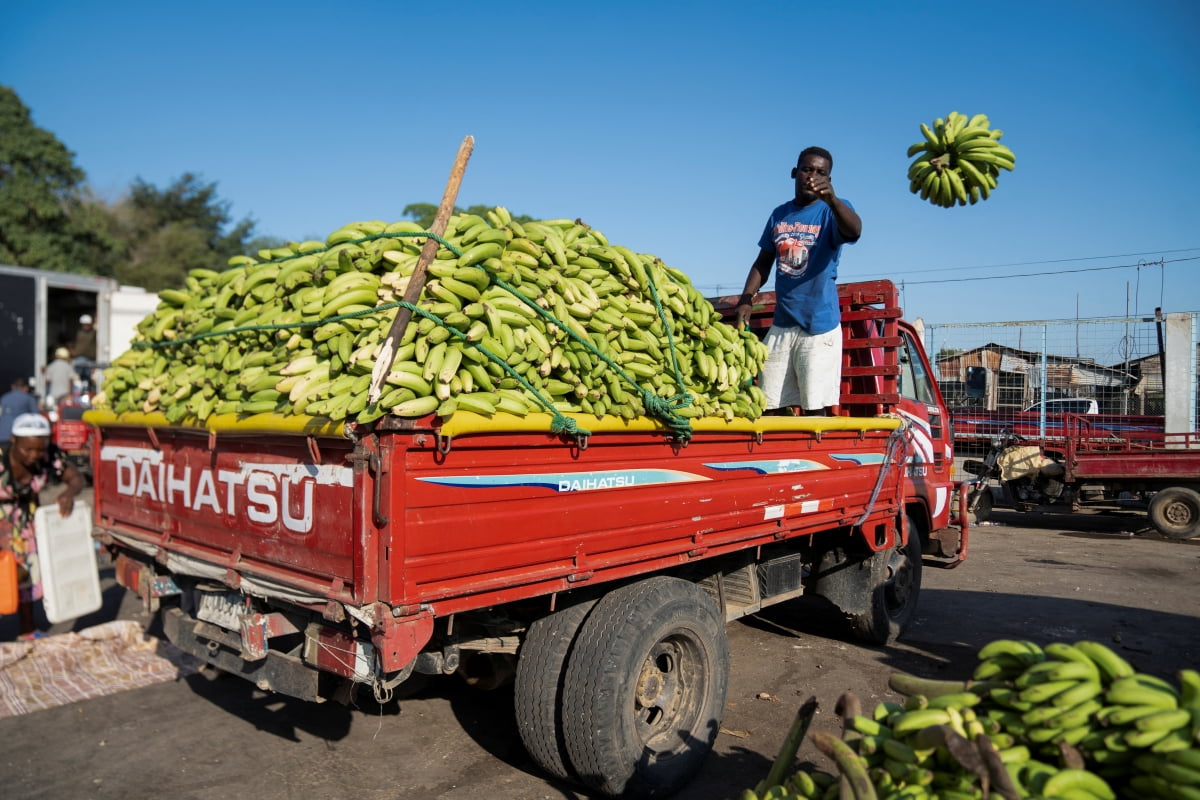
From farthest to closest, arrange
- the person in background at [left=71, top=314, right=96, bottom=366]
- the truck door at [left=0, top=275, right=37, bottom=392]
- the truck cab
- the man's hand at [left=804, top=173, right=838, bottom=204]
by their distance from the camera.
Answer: the person in background at [left=71, top=314, right=96, bottom=366] < the truck door at [left=0, top=275, right=37, bottom=392] < the truck cab < the man's hand at [left=804, top=173, right=838, bottom=204]

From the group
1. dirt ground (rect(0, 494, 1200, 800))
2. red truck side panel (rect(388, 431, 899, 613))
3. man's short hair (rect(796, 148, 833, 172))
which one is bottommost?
dirt ground (rect(0, 494, 1200, 800))

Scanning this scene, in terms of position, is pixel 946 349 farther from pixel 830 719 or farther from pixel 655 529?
pixel 655 529

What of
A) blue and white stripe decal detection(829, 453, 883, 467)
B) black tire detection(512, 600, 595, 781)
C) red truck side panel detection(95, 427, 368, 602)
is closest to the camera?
red truck side panel detection(95, 427, 368, 602)

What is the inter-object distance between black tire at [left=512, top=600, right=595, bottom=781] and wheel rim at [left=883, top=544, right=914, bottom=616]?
3.42 m

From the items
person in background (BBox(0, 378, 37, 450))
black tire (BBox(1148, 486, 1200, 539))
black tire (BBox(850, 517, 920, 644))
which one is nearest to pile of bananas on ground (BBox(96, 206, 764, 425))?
black tire (BBox(850, 517, 920, 644))

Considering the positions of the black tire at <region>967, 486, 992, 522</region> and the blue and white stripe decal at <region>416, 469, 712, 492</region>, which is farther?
the black tire at <region>967, 486, 992, 522</region>

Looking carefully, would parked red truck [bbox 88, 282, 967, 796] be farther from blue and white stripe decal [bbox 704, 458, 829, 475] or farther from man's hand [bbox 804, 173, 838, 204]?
man's hand [bbox 804, 173, 838, 204]

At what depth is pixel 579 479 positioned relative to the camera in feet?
11.4

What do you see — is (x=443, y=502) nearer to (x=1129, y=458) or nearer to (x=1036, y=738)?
(x=1036, y=738)

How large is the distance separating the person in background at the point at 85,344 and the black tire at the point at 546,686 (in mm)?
16214

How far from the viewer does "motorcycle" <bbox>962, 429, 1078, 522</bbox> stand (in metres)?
13.1

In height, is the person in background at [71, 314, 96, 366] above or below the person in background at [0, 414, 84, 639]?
above

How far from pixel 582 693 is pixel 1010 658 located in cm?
179

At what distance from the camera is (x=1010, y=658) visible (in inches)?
90.8
